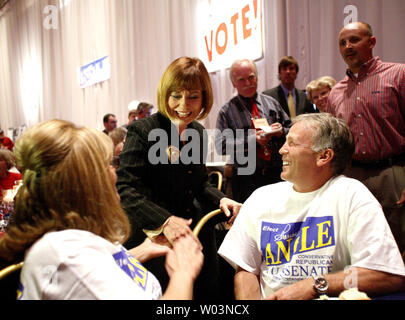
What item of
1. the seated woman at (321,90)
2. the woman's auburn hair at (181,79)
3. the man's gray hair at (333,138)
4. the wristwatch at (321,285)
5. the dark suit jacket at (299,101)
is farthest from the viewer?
the dark suit jacket at (299,101)

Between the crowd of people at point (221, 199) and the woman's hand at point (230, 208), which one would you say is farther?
the woman's hand at point (230, 208)

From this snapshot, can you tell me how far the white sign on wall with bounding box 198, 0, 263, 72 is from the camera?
13.3 ft

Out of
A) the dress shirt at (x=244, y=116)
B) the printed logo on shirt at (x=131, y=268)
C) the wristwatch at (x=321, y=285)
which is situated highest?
the dress shirt at (x=244, y=116)

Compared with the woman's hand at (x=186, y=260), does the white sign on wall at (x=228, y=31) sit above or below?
above

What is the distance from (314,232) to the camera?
4.42ft

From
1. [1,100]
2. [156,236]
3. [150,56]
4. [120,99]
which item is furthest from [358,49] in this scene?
[1,100]

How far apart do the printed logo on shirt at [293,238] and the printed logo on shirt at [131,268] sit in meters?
0.56

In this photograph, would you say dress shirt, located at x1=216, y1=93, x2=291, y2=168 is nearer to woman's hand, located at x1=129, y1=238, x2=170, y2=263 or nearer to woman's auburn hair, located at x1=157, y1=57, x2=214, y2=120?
woman's auburn hair, located at x1=157, y1=57, x2=214, y2=120

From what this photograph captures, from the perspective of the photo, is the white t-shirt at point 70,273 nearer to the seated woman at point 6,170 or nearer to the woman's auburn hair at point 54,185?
the woman's auburn hair at point 54,185

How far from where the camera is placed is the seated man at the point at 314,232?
1.22 m

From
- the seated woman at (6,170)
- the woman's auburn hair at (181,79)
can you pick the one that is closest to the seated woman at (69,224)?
Result: the woman's auburn hair at (181,79)

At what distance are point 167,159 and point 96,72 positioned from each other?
5.17 m

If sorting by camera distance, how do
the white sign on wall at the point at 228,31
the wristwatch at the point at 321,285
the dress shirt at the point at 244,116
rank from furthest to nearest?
the white sign on wall at the point at 228,31 → the dress shirt at the point at 244,116 → the wristwatch at the point at 321,285
